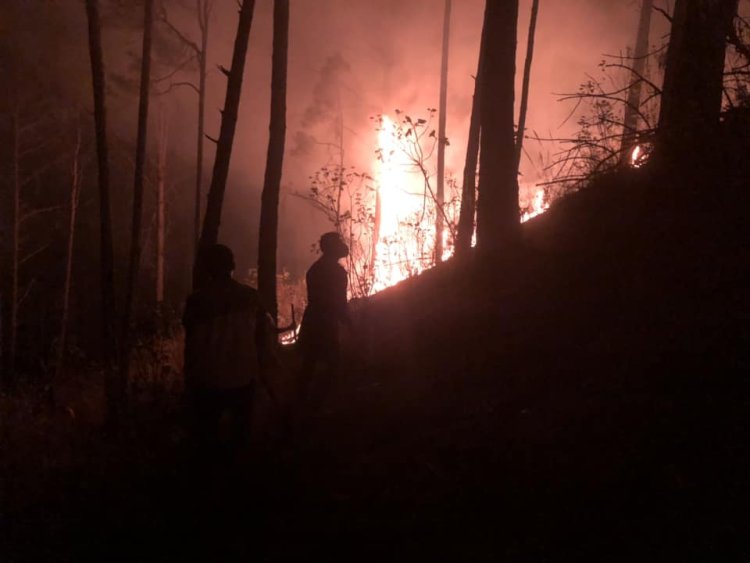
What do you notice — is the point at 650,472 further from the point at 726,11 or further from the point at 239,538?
the point at 726,11

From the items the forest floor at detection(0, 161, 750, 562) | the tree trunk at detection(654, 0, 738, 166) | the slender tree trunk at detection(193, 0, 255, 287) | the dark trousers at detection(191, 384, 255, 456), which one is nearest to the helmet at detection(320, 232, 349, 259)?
the forest floor at detection(0, 161, 750, 562)

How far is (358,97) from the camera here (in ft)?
140

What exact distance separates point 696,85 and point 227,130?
19.8 feet

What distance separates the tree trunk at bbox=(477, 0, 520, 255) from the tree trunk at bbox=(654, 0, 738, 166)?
1.97m

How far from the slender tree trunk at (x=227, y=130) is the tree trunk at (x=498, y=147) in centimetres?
355

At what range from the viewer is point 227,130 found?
918 cm

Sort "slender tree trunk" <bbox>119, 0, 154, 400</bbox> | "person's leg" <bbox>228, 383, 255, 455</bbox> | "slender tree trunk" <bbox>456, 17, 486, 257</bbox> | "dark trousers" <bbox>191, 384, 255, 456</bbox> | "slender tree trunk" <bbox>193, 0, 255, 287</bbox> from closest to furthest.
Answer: "dark trousers" <bbox>191, 384, 255, 456</bbox> < "person's leg" <bbox>228, 383, 255, 455</bbox> < "slender tree trunk" <bbox>193, 0, 255, 287</bbox> < "slender tree trunk" <bbox>119, 0, 154, 400</bbox> < "slender tree trunk" <bbox>456, 17, 486, 257</bbox>

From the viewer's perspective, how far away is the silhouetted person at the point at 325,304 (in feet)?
19.9

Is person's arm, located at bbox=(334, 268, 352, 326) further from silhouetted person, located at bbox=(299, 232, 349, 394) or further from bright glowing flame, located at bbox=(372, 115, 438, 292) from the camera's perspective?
bright glowing flame, located at bbox=(372, 115, 438, 292)

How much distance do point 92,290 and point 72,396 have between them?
2145cm

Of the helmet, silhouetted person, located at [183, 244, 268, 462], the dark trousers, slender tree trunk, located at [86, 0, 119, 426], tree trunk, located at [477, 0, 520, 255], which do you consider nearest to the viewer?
silhouetted person, located at [183, 244, 268, 462]

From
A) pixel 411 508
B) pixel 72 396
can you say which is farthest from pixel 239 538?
pixel 72 396

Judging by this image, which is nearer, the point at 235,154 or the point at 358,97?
the point at 358,97

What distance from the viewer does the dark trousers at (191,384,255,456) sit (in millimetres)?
4477
